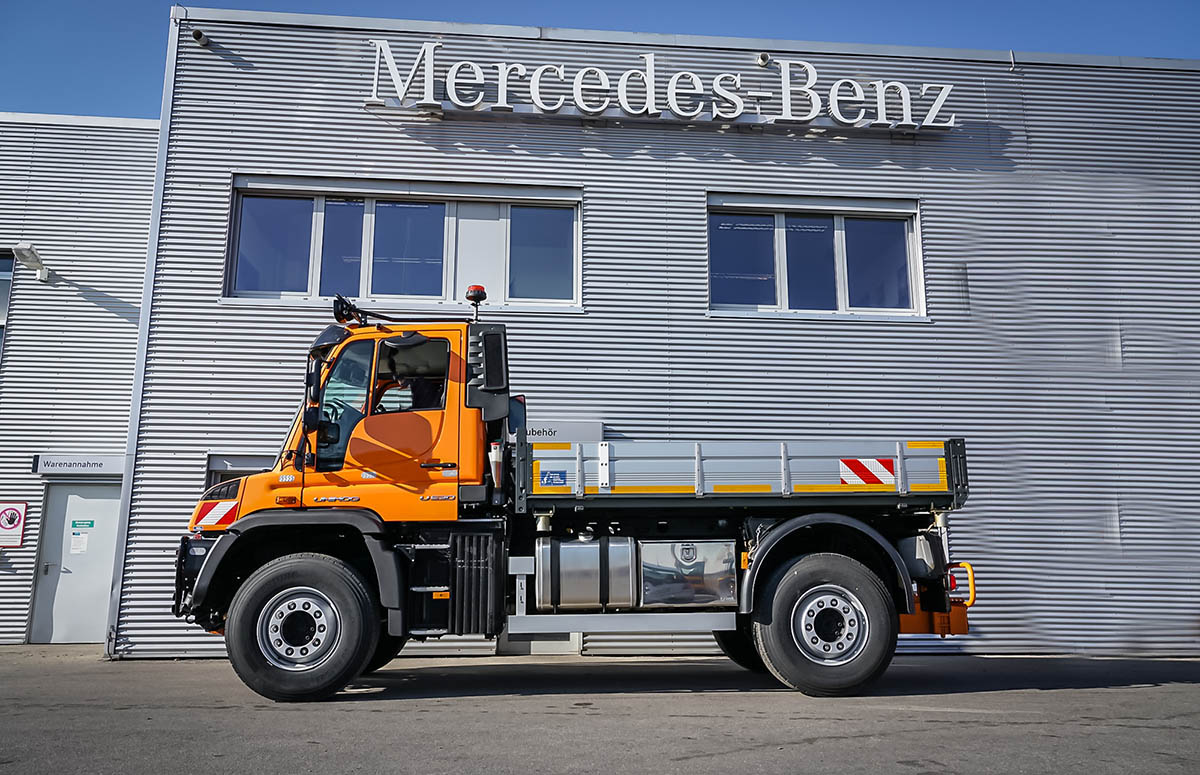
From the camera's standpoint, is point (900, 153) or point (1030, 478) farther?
point (900, 153)

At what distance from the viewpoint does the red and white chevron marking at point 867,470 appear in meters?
7.57

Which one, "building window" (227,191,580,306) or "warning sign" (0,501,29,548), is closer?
"building window" (227,191,580,306)

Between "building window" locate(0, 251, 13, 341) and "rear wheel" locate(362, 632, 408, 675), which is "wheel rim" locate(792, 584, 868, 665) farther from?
"building window" locate(0, 251, 13, 341)

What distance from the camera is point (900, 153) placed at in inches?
492

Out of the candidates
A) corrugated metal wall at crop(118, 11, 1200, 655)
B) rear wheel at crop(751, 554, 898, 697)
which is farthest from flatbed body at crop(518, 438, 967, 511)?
corrugated metal wall at crop(118, 11, 1200, 655)

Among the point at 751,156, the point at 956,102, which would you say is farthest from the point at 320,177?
the point at 956,102

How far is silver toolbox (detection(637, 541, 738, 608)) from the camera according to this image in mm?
7633

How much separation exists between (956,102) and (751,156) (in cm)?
314

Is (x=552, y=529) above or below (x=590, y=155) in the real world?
below

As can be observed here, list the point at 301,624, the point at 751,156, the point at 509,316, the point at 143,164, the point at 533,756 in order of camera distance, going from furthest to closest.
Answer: the point at 143,164, the point at 751,156, the point at 509,316, the point at 301,624, the point at 533,756

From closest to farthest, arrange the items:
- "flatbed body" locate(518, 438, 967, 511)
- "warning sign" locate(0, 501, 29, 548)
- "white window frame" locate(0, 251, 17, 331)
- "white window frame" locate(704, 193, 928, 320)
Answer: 1. "flatbed body" locate(518, 438, 967, 511)
2. "white window frame" locate(704, 193, 928, 320)
3. "warning sign" locate(0, 501, 29, 548)
4. "white window frame" locate(0, 251, 17, 331)

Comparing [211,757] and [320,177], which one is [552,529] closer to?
[211,757]

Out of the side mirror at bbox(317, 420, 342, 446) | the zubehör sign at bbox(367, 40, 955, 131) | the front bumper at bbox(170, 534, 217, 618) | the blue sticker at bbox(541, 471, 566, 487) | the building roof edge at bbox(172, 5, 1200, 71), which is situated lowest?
the front bumper at bbox(170, 534, 217, 618)

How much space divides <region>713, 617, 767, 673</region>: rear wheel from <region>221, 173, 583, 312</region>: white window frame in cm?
473
